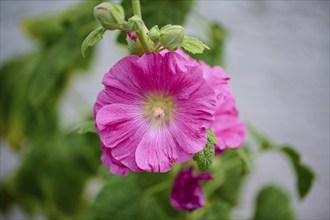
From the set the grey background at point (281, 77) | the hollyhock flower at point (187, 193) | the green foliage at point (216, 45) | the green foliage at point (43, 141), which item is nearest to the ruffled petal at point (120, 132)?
the hollyhock flower at point (187, 193)

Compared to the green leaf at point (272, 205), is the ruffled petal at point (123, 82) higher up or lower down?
higher up

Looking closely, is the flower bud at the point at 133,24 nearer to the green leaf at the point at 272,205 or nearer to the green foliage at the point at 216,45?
the green foliage at the point at 216,45

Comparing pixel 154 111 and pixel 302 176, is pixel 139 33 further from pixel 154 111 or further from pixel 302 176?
pixel 302 176

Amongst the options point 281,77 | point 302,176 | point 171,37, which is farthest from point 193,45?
point 281,77

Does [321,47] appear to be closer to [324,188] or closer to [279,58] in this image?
[279,58]

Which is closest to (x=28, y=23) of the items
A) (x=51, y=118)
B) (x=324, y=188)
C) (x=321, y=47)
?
(x=51, y=118)

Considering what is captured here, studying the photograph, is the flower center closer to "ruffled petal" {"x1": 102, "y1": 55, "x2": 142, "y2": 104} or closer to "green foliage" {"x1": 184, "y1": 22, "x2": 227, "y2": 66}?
"ruffled petal" {"x1": 102, "y1": 55, "x2": 142, "y2": 104}

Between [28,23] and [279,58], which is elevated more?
[28,23]
